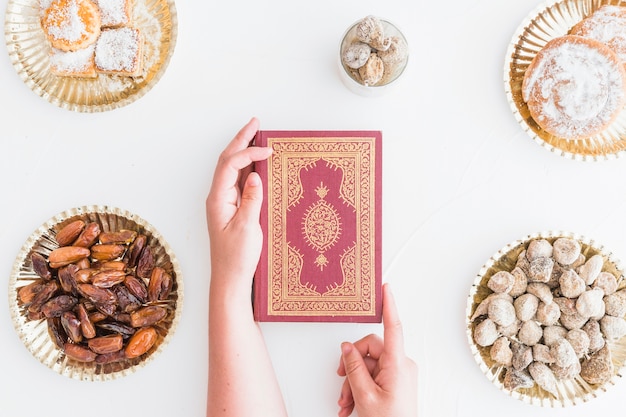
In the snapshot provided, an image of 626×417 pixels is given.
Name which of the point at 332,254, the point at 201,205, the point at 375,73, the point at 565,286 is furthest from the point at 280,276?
the point at 565,286

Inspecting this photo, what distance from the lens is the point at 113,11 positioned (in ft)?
3.54

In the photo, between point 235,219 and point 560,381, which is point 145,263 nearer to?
point 235,219

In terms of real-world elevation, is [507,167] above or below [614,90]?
below

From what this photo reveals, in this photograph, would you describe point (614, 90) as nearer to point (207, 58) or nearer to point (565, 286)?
point (565, 286)

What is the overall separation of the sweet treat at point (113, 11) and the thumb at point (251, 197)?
0.38 meters

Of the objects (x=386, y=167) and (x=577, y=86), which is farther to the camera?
(x=386, y=167)

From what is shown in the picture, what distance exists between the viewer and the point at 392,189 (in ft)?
3.77

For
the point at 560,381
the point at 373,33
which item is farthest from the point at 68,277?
the point at 560,381

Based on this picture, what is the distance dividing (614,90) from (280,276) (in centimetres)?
69

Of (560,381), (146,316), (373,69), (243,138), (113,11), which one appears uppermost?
(113,11)

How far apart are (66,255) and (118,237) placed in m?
0.10

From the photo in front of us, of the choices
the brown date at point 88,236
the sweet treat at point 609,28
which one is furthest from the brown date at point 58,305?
the sweet treat at point 609,28

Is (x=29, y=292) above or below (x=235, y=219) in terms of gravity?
below

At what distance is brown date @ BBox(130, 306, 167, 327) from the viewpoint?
3.57 feet
